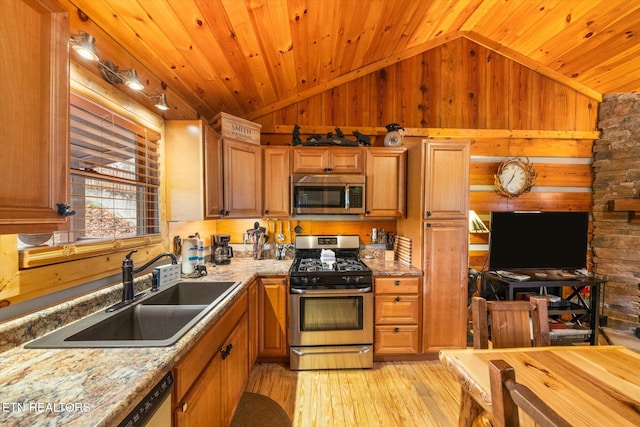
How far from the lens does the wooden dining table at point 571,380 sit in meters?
0.86

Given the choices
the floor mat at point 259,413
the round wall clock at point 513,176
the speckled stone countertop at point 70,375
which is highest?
the round wall clock at point 513,176

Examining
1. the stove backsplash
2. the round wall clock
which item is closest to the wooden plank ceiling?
the round wall clock

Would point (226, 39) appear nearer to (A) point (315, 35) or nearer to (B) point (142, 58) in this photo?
(B) point (142, 58)

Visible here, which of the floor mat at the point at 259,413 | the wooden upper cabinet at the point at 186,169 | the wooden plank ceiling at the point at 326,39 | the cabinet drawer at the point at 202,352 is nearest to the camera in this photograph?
the cabinet drawer at the point at 202,352

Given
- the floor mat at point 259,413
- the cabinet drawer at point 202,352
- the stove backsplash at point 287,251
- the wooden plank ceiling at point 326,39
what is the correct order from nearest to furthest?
the cabinet drawer at point 202,352 < the wooden plank ceiling at point 326,39 < the floor mat at point 259,413 < the stove backsplash at point 287,251

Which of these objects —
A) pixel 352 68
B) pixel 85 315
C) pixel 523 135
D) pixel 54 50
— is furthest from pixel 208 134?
pixel 523 135

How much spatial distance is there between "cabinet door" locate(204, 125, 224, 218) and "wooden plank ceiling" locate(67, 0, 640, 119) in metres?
0.46

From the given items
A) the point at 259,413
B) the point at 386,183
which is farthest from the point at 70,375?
the point at 386,183

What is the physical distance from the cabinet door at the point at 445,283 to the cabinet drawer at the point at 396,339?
0.40ft

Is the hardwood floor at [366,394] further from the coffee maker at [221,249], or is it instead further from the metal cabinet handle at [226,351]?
the coffee maker at [221,249]

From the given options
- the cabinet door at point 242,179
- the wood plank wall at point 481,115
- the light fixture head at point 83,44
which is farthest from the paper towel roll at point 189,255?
the wood plank wall at point 481,115

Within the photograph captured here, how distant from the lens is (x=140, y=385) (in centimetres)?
77

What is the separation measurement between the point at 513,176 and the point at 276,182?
2.84 meters

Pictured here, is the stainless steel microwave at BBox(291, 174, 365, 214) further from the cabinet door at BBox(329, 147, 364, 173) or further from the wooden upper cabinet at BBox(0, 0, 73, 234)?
the wooden upper cabinet at BBox(0, 0, 73, 234)
